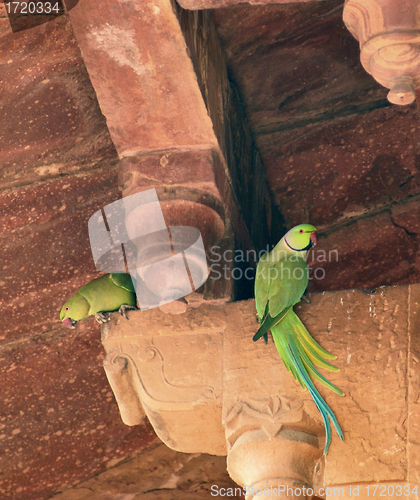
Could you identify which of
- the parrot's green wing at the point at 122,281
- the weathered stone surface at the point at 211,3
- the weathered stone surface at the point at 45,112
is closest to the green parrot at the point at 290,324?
the parrot's green wing at the point at 122,281

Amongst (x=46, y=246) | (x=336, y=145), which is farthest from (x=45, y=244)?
(x=336, y=145)

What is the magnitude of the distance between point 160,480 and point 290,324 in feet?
4.32

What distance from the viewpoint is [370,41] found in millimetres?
1922

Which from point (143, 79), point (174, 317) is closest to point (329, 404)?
point (174, 317)

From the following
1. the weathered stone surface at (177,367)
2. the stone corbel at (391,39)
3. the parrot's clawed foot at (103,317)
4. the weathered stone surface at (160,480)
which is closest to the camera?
the stone corbel at (391,39)

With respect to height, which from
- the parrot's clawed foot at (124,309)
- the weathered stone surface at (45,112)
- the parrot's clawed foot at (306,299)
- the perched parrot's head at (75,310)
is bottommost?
the parrot's clawed foot at (306,299)

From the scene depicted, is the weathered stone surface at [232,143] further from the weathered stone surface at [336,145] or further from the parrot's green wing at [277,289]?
the parrot's green wing at [277,289]

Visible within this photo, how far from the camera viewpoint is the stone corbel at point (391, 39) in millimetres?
1882

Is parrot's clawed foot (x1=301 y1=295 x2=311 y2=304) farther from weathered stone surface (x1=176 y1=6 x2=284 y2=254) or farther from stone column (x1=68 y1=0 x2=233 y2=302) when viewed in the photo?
weathered stone surface (x1=176 y1=6 x2=284 y2=254)

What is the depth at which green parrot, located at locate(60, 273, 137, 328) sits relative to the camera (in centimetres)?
259

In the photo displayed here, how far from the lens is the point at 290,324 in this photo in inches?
93.4

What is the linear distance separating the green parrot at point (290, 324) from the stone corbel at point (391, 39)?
78 centimetres

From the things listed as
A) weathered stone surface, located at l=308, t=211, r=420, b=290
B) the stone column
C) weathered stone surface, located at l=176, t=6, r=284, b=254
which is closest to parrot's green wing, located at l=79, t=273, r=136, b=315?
the stone column

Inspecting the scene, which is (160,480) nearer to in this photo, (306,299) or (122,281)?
(122,281)
